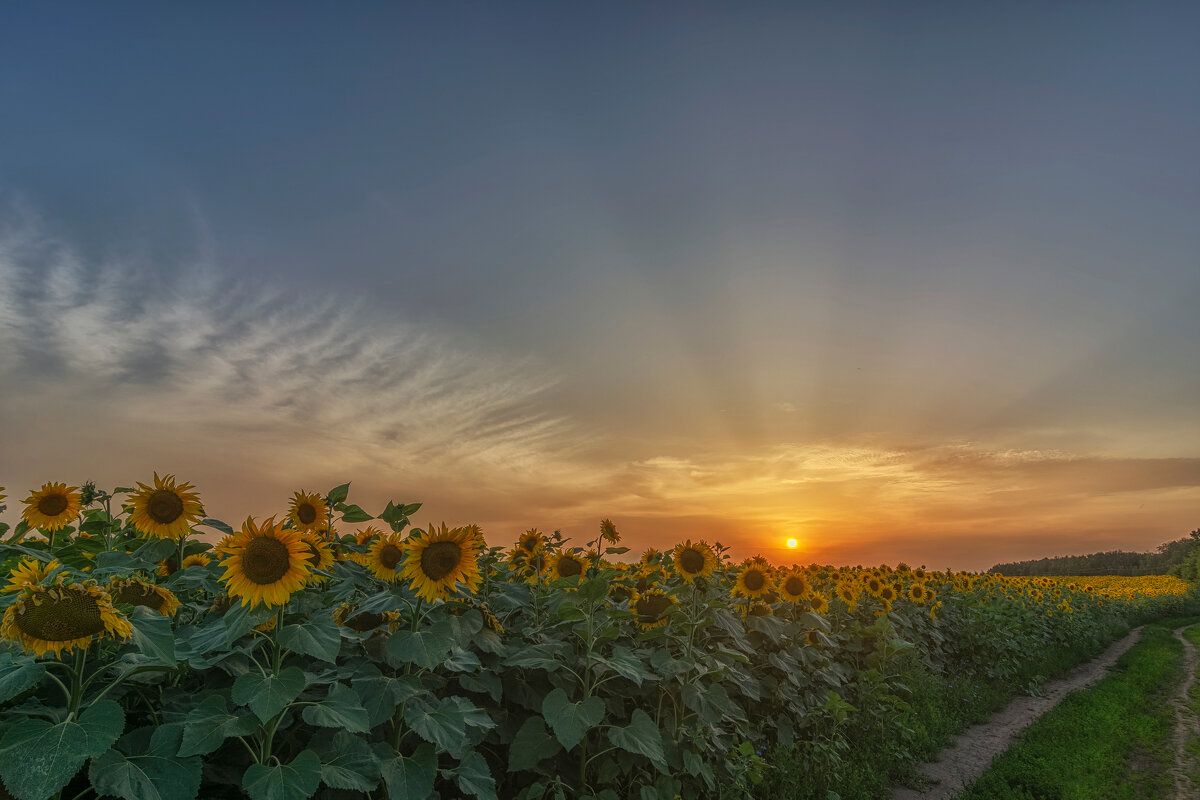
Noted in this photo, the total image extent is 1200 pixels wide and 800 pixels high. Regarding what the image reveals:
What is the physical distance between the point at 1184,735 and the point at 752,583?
Result: 8.13 meters

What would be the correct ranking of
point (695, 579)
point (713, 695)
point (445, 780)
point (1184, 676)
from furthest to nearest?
1. point (1184, 676)
2. point (695, 579)
3. point (713, 695)
4. point (445, 780)

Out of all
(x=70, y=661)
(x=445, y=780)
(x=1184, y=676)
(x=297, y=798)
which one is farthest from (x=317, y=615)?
(x=1184, y=676)

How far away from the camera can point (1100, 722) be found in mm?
10492

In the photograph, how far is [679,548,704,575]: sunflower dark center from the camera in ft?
19.7

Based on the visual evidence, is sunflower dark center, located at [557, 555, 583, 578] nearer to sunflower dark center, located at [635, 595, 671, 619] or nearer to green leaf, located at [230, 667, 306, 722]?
sunflower dark center, located at [635, 595, 671, 619]

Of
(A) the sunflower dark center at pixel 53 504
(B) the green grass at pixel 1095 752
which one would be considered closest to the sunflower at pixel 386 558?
(A) the sunflower dark center at pixel 53 504

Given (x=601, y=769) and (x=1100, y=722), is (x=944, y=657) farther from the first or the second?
(x=601, y=769)

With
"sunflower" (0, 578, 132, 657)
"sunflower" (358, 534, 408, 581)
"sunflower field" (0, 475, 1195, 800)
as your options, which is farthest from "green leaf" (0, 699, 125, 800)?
"sunflower" (358, 534, 408, 581)

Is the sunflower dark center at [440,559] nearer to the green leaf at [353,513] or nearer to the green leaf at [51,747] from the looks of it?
the green leaf at [353,513]

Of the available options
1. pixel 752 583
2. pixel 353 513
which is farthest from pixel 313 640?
pixel 752 583

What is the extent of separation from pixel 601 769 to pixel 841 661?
6.19 m

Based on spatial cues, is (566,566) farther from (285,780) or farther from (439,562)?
(285,780)

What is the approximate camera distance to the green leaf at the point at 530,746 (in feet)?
13.0

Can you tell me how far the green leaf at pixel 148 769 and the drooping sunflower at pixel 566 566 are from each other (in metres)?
3.21
